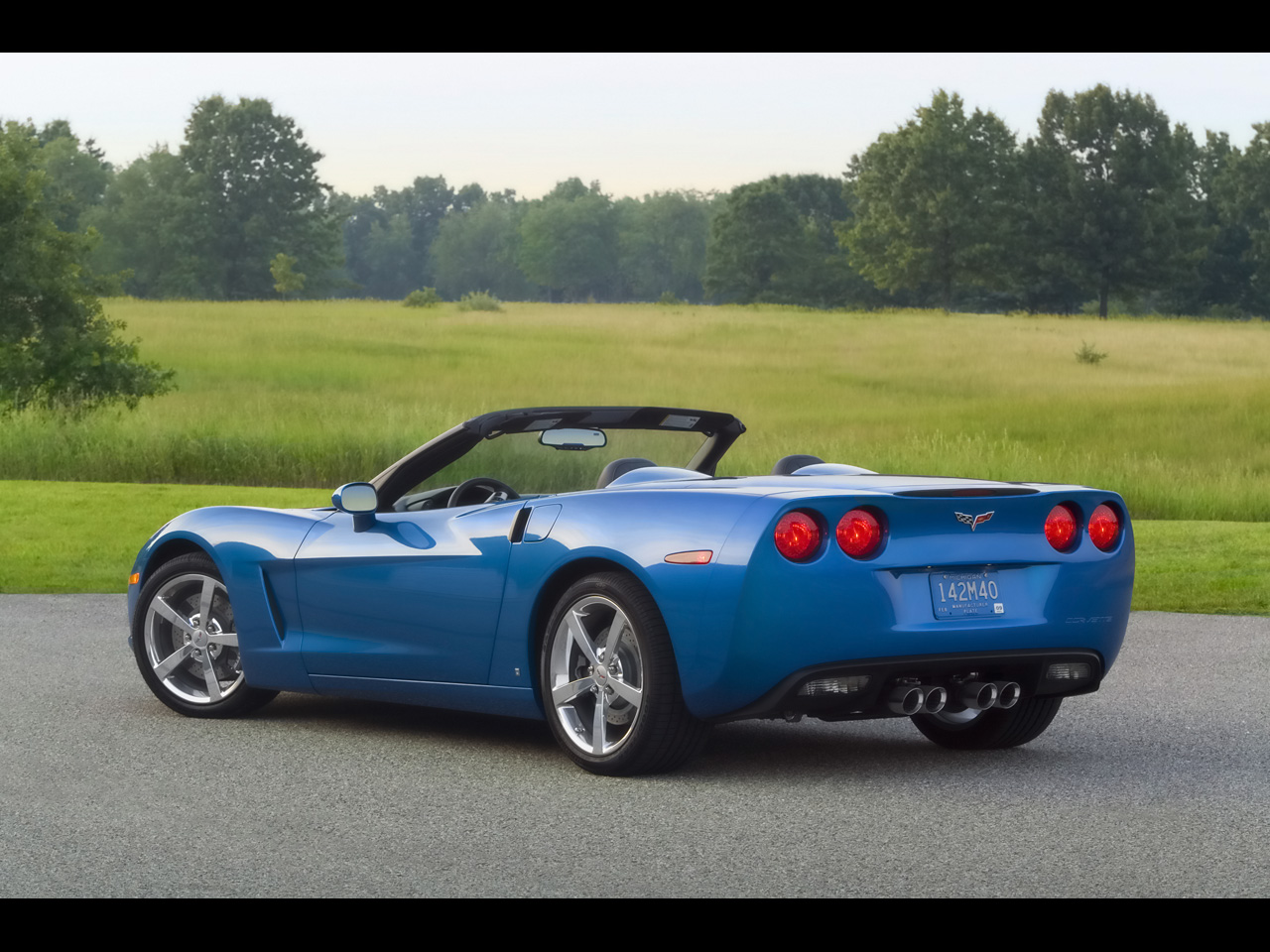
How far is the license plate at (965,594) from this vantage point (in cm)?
590

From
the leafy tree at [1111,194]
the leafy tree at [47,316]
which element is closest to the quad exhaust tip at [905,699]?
the leafy tree at [47,316]

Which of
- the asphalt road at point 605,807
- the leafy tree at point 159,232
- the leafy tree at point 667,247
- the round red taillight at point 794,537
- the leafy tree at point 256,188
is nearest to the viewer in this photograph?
the asphalt road at point 605,807

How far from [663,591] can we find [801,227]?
287 ft

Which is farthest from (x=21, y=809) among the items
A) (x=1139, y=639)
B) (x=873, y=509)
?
(x=1139, y=639)

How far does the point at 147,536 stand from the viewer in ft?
60.6

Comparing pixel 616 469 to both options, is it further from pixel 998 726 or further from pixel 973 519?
pixel 998 726

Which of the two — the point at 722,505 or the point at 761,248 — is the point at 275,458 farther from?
the point at 761,248

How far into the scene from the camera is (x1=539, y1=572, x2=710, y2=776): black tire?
591 centimetres

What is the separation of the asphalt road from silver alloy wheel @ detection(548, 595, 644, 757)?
193mm

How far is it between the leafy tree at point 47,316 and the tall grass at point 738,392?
1.34 metres

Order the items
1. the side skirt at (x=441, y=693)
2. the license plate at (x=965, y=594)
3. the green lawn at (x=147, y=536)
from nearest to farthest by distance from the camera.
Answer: the license plate at (x=965, y=594) → the side skirt at (x=441, y=693) → the green lawn at (x=147, y=536)

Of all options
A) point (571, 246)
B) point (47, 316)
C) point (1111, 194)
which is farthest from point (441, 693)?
point (571, 246)

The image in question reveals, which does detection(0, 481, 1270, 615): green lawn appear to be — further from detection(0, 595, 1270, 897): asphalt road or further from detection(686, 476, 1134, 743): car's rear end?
detection(686, 476, 1134, 743): car's rear end

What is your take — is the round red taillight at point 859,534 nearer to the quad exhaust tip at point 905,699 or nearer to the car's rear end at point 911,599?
the car's rear end at point 911,599
